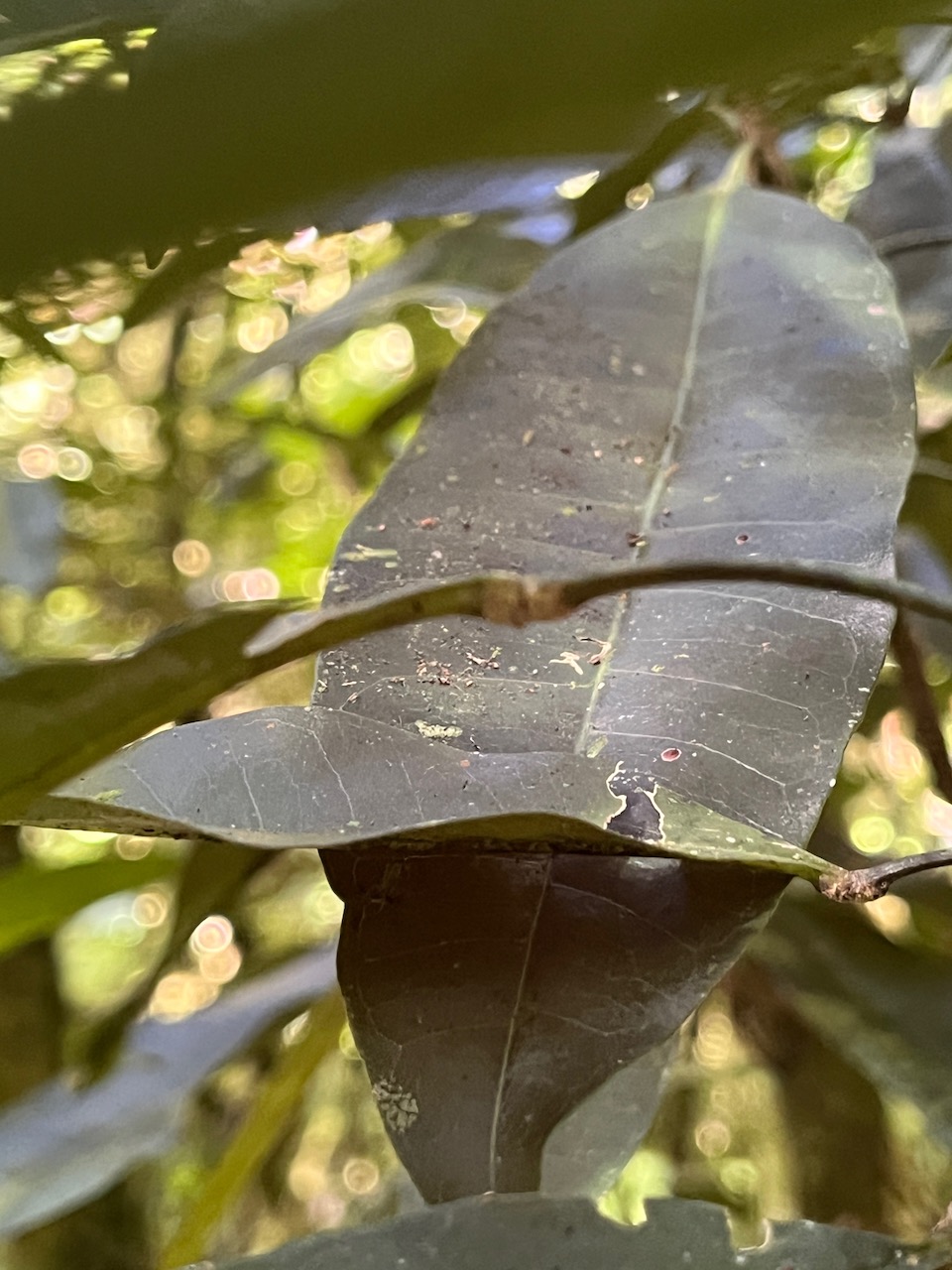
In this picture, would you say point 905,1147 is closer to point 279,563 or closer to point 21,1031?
point 21,1031

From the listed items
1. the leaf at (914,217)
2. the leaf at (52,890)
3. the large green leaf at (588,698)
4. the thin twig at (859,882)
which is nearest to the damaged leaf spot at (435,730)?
the large green leaf at (588,698)

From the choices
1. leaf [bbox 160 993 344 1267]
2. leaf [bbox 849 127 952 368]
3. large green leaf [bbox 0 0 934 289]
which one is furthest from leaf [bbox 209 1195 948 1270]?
leaf [bbox 849 127 952 368]

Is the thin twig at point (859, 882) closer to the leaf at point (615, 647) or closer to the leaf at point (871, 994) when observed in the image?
the leaf at point (615, 647)

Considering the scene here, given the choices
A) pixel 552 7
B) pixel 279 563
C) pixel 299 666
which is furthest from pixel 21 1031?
pixel 552 7

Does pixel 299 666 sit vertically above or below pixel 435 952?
below

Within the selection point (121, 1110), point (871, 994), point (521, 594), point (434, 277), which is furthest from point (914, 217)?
point (121, 1110)
